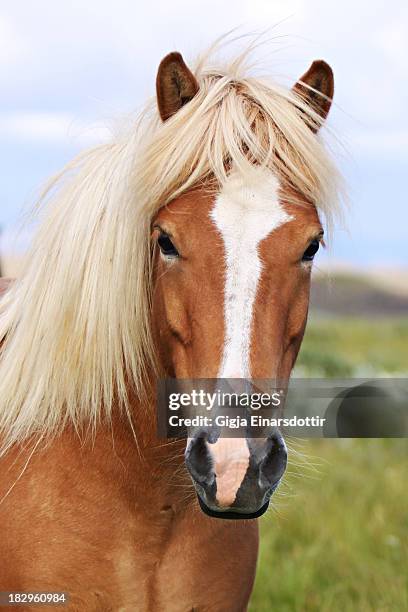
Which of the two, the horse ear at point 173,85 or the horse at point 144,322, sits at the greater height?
the horse ear at point 173,85

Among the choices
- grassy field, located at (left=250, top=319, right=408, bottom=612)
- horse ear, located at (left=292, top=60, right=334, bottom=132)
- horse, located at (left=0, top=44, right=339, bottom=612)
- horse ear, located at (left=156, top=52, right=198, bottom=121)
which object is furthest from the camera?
grassy field, located at (left=250, top=319, right=408, bottom=612)

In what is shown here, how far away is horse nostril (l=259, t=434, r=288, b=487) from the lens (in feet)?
7.60

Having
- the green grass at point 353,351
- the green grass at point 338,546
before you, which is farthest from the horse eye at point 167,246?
the green grass at point 353,351

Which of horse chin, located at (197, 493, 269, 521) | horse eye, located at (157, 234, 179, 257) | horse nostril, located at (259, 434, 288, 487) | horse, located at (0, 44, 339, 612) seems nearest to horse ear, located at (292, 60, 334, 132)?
horse, located at (0, 44, 339, 612)

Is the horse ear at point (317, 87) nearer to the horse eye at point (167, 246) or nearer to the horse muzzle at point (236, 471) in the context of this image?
the horse eye at point (167, 246)

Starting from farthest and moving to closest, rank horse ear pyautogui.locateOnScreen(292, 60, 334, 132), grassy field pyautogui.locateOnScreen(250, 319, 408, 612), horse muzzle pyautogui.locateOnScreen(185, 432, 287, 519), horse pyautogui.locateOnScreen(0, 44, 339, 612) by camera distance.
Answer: grassy field pyautogui.locateOnScreen(250, 319, 408, 612), horse ear pyautogui.locateOnScreen(292, 60, 334, 132), horse pyautogui.locateOnScreen(0, 44, 339, 612), horse muzzle pyautogui.locateOnScreen(185, 432, 287, 519)

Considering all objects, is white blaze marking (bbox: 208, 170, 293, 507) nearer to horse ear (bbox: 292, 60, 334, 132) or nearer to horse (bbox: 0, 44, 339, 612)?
horse (bbox: 0, 44, 339, 612)

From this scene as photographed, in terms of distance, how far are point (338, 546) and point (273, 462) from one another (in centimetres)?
403

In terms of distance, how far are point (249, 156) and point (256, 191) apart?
19cm

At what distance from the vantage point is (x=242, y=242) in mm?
2467

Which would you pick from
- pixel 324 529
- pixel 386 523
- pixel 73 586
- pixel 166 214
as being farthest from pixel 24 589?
pixel 386 523

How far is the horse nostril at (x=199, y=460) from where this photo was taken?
2307 millimetres

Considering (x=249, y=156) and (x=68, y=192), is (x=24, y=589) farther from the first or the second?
(x=249, y=156)

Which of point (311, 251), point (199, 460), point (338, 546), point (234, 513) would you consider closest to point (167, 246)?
point (311, 251)
